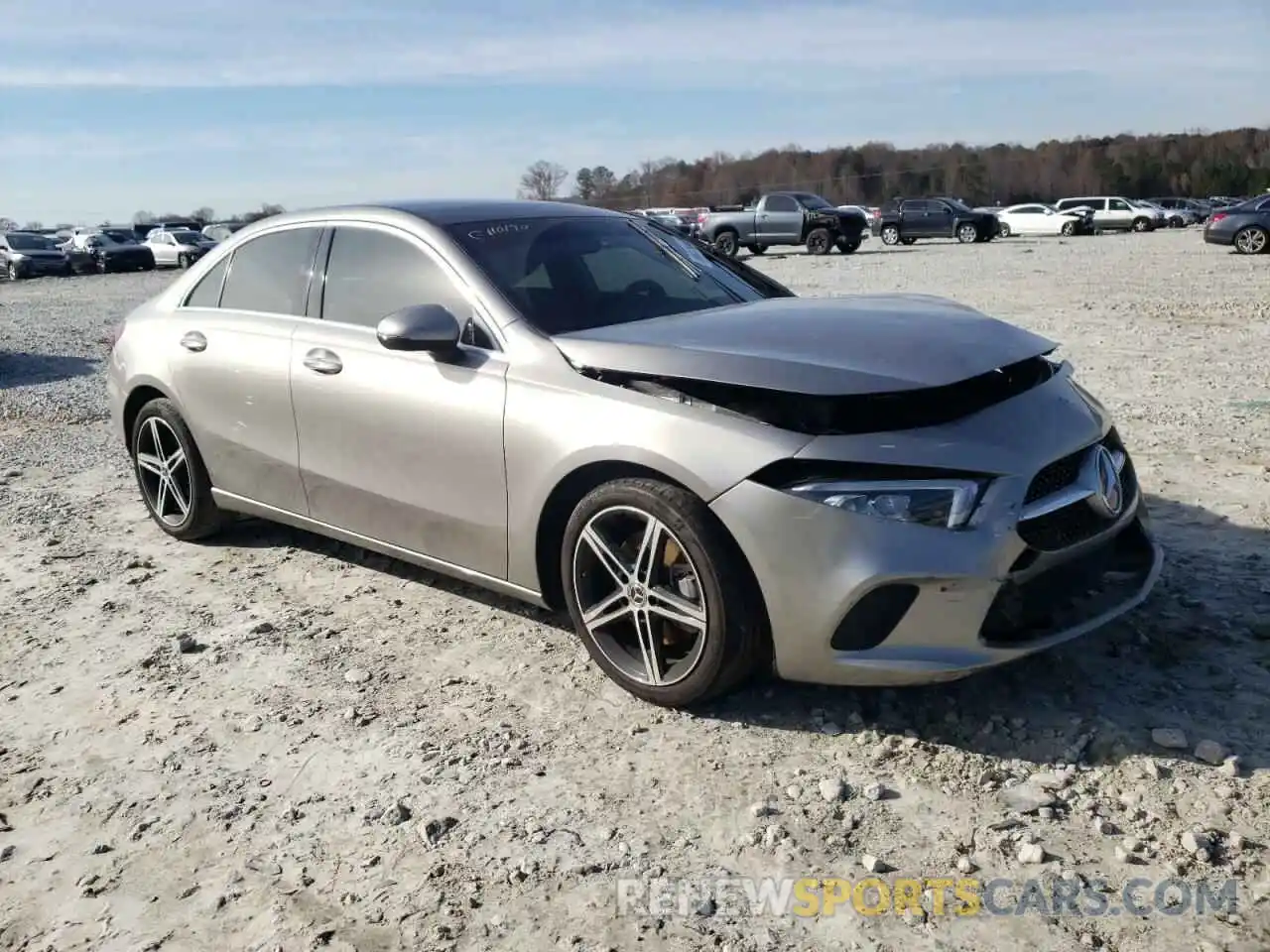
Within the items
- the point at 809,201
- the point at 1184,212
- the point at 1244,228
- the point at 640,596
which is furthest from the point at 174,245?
the point at 1184,212

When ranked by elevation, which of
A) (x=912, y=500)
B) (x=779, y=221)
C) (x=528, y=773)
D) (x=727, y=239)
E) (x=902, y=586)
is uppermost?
(x=779, y=221)

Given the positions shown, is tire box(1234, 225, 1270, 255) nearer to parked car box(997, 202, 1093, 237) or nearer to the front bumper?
parked car box(997, 202, 1093, 237)

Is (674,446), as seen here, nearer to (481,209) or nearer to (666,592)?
(666,592)

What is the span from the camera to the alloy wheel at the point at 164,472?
17.4 feet

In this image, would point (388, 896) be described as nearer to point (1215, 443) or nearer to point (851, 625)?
point (851, 625)

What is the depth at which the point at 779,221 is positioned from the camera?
29812 mm

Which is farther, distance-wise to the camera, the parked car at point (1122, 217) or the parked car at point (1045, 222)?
the parked car at point (1122, 217)

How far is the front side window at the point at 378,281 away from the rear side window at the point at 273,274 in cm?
19

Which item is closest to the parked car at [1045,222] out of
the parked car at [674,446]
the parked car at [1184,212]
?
the parked car at [1184,212]

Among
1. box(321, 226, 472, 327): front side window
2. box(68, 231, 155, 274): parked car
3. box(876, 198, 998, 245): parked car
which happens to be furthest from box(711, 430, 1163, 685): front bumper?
box(68, 231, 155, 274): parked car

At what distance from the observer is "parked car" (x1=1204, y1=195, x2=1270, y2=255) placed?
23828 mm

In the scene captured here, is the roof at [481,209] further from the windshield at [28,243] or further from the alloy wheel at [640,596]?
the windshield at [28,243]

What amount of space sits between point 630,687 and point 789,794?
724 millimetres

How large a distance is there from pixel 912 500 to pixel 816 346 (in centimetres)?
61
